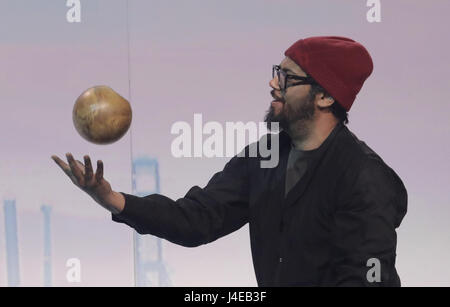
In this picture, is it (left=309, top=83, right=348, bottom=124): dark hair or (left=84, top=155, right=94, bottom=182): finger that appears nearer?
(left=84, top=155, right=94, bottom=182): finger

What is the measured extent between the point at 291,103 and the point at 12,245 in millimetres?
1517

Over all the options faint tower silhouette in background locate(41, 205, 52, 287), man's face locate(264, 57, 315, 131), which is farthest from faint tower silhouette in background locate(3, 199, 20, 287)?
man's face locate(264, 57, 315, 131)

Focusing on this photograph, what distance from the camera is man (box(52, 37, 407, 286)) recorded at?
2.42 meters

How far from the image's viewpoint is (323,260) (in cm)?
252

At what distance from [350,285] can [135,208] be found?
69 centimetres

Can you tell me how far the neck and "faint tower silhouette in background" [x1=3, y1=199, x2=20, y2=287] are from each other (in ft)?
4.72

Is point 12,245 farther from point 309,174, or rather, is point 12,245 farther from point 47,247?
point 309,174

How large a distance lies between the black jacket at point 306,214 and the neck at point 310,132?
4 cm

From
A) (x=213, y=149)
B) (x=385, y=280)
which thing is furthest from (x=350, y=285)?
(x=213, y=149)

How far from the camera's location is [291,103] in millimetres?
2695

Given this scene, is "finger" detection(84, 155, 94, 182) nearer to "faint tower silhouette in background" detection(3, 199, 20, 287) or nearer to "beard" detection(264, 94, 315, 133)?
"beard" detection(264, 94, 315, 133)

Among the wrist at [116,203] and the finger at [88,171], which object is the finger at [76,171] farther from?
the wrist at [116,203]

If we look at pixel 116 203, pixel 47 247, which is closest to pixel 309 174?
pixel 116 203

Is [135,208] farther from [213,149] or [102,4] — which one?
[102,4]
